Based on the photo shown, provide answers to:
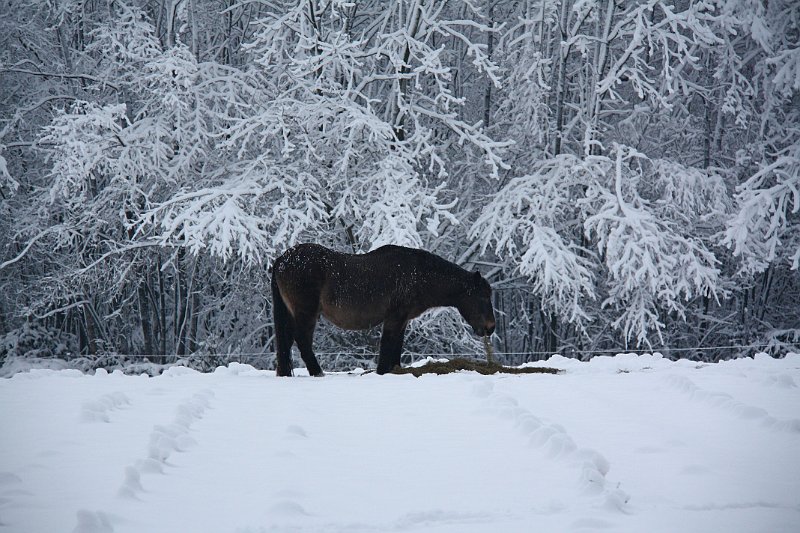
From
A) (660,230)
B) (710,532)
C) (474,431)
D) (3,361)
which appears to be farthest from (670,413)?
(3,361)

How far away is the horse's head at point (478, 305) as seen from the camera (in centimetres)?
968

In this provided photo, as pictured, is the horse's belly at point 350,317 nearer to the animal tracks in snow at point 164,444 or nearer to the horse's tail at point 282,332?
the horse's tail at point 282,332

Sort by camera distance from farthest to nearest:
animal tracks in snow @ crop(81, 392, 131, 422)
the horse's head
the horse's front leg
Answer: the horse's head < the horse's front leg < animal tracks in snow @ crop(81, 392, 131, 422)

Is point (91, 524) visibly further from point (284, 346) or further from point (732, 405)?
point (284, 346)

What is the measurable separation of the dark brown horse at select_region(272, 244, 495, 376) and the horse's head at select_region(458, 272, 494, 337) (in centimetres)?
6

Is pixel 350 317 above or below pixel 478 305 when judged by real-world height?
below

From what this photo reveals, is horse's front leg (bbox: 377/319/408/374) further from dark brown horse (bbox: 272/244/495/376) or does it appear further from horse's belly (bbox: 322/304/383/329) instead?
horse's belly (bbox: 322/304/383/329)

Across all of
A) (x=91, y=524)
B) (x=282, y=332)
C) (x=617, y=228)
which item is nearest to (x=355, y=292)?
(x=282, y=332)

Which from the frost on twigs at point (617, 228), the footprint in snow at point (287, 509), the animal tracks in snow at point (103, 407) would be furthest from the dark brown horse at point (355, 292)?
the footprint in snow at point (287, 509)

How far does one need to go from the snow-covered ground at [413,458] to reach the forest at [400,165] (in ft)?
24.7

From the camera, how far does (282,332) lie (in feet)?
→ 30.9

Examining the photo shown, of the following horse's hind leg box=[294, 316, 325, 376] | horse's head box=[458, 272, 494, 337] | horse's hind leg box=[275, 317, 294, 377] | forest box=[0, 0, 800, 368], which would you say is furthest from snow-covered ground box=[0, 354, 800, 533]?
forest box=[0, 0, 800, 368]

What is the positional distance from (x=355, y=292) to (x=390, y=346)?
2.30 feet

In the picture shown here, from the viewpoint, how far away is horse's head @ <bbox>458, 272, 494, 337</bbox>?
968cm
